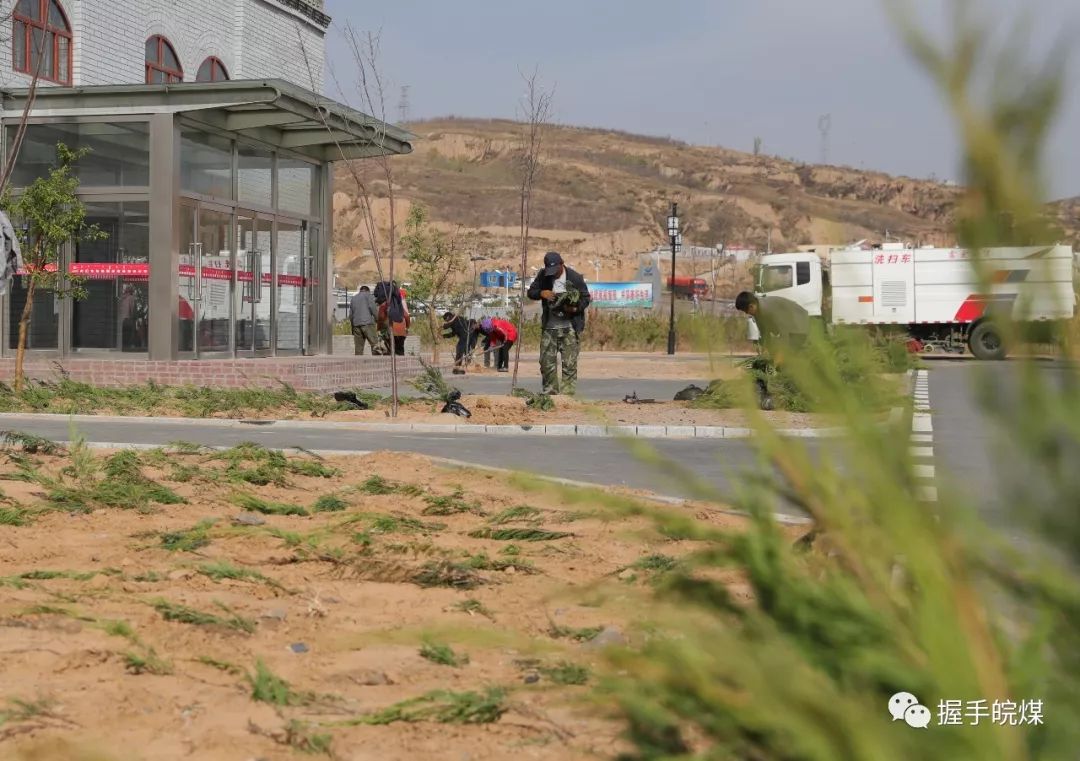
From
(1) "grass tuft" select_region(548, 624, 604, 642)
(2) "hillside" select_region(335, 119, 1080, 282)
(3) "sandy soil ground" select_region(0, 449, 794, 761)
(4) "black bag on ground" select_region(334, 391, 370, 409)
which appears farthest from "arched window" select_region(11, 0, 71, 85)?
(2) "hillside" select_region(335, 119, 1080, 282)

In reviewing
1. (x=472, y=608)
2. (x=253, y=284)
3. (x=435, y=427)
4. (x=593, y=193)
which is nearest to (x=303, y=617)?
(x=472, y=608)

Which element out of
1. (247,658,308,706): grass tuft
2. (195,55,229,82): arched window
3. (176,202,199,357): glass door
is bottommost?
(247,658,308,706): grass tuft

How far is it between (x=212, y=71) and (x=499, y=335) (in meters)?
8.68

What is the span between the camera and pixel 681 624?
1479mm

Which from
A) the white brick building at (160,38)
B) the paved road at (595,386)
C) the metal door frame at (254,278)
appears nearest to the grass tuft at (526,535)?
the paved road at (595,386)

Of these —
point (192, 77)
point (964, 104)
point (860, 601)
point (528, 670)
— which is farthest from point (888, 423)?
point (192, 77)

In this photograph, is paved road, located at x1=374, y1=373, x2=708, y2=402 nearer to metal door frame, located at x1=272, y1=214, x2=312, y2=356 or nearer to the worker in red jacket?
the worker in red jacket

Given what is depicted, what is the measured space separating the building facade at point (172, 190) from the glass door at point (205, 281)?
0.09ft

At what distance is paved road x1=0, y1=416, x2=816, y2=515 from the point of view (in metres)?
10.5

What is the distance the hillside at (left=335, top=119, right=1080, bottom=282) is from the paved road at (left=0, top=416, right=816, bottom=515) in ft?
228

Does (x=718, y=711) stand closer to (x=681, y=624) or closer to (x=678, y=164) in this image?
(x=681, y=624)

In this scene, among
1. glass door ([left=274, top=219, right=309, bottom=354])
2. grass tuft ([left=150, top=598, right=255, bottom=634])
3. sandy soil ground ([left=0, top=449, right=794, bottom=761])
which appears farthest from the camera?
glass door ([left=274, top=219, right=309, bottom=354])

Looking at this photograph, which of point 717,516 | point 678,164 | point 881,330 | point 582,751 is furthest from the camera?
point 678,164

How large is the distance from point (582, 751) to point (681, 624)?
5.22ft
